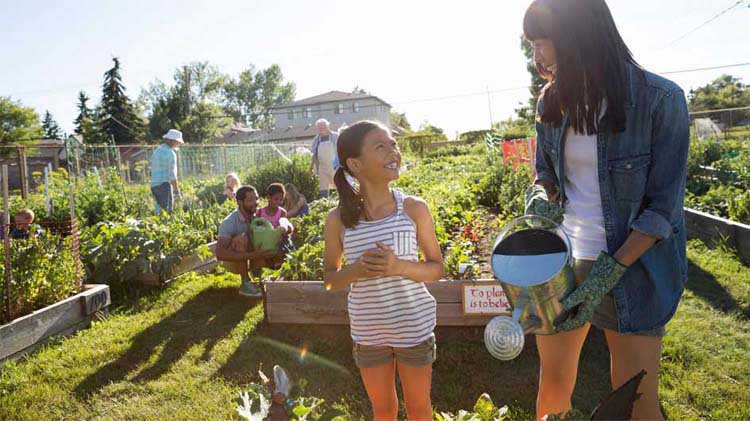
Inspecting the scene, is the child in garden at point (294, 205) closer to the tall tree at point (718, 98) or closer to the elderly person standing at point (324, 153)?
the elderly person standing at point (324, 153)

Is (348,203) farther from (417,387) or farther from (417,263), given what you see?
(417,387)

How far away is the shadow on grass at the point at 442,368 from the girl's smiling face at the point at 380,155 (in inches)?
60.4

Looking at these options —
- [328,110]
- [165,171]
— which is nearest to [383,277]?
[165,171]

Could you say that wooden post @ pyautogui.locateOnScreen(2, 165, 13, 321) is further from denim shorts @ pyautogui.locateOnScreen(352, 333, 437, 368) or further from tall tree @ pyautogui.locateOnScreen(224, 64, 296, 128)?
tall tree @ pyautogui.locateOnScreen(224, 64, 296, 128)

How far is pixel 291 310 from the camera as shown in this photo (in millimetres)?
4227

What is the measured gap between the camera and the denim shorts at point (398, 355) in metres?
2.16

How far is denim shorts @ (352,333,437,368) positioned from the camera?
2164 mm

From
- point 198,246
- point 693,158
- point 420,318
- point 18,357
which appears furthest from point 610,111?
point 693,158

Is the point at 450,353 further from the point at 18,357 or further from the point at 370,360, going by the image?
the point at 18,357

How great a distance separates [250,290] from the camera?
5.14 m

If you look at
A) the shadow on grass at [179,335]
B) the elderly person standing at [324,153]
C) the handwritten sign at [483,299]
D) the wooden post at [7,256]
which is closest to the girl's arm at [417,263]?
the handwritten sign at [483,299]

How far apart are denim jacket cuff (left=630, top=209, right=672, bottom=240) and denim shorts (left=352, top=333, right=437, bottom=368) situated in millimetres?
1013

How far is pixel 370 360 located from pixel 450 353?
160 cm

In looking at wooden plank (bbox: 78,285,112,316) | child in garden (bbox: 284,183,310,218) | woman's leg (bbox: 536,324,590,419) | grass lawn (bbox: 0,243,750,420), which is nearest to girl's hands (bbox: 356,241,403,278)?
woman's leg (bbox: 536,324,590,419)
